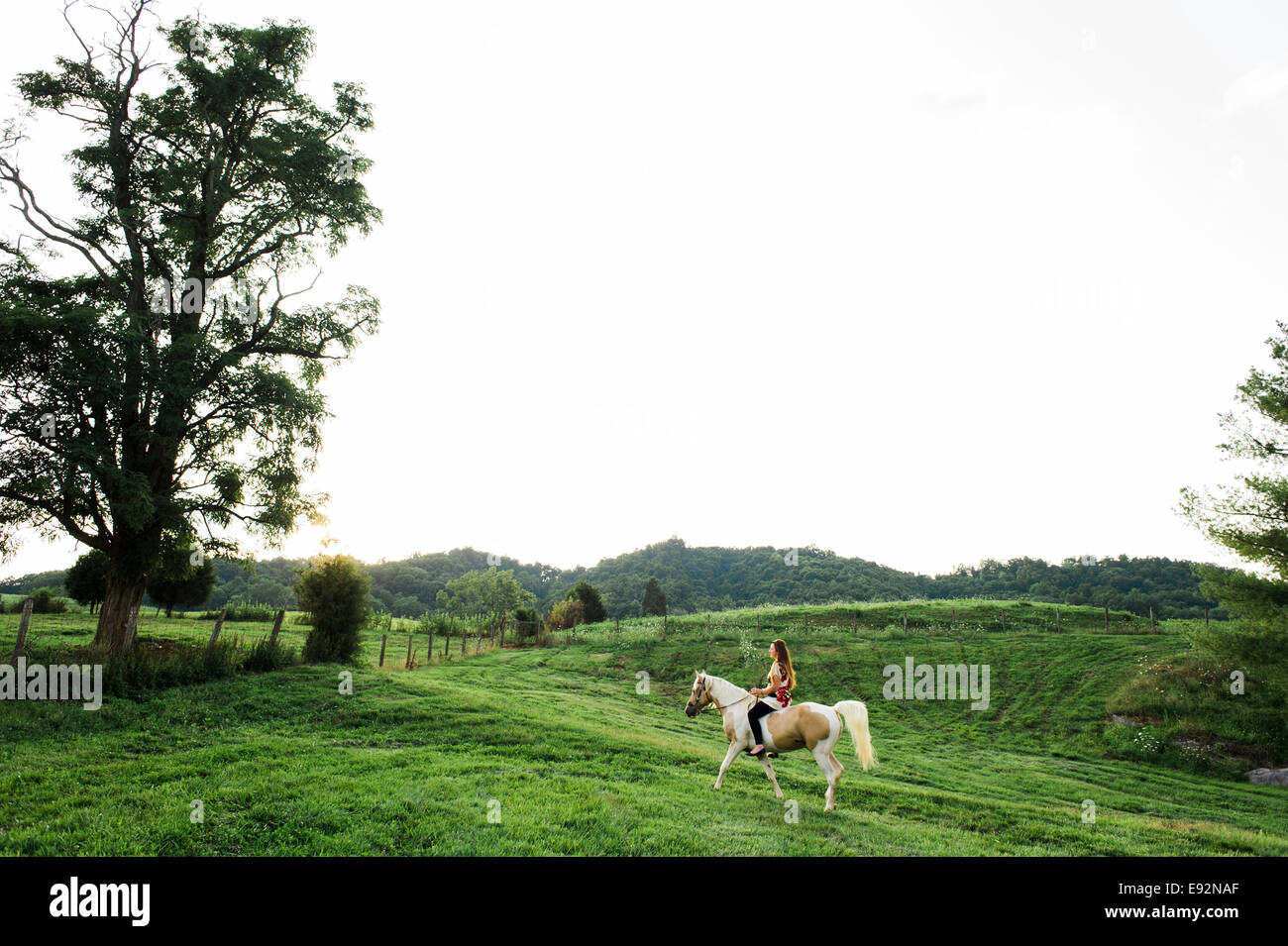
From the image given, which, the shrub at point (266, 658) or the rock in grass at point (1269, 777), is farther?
the rock in grass at point (1269, 777)

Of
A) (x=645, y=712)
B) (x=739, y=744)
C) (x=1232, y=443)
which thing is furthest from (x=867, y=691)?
(x=739, y=744)

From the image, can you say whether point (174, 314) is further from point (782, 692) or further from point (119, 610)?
point (782, 692)

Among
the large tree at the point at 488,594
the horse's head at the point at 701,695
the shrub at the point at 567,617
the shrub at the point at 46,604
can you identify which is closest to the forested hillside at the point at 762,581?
the large tree at the point at 488,594

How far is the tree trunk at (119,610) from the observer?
52.0ft

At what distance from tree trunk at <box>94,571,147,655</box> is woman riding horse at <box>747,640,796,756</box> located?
1684 cm

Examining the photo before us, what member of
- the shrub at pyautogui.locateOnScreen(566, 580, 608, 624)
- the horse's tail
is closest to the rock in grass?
the horse's tail

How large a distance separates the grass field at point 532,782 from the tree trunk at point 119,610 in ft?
3.52

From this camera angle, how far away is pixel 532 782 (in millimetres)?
9227

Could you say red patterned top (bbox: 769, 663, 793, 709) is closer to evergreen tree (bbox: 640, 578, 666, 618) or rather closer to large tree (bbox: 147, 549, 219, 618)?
large tree (bbox: 147, 549, 219, 618)

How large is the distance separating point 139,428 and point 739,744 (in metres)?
17.2

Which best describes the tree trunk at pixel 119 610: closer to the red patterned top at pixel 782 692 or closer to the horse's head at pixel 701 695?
the horse's head at pixel 701 695

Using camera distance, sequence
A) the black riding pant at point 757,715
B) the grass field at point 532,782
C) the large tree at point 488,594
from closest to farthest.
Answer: the grass field at point 532,782 < the black riding pant at point 757,715 < the large tree at point 488,594

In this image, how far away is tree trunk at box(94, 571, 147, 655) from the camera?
52.0ft

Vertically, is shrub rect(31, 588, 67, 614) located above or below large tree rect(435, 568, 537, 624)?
above
